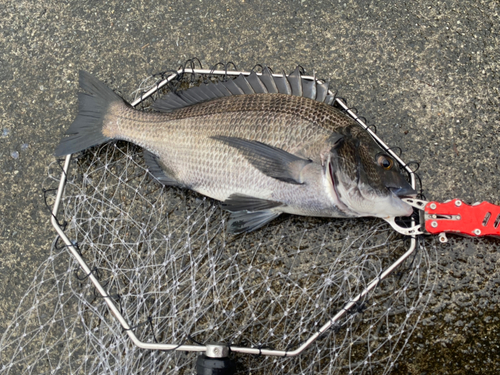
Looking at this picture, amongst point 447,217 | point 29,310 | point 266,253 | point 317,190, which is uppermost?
point 317,190

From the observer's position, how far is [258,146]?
65.6 inches

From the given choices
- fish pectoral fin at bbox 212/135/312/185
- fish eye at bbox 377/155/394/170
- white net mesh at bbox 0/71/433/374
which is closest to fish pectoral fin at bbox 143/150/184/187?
white net mesh at bbox 0/71/433/374

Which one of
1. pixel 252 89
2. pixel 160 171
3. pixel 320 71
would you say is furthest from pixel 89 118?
pixel 320 71

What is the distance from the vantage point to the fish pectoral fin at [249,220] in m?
1.78

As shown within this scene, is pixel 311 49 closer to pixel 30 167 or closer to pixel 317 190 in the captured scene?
pixel 317 190

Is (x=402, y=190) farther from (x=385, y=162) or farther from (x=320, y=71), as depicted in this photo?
(x=320, y=71)

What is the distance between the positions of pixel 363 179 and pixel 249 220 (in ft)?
1.92

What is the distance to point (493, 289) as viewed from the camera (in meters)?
1.82

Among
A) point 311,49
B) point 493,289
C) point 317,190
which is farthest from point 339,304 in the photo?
point 311,49

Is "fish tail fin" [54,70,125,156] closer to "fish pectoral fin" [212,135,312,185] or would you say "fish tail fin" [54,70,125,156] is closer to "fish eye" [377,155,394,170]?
"fish pectoral fin" [212,135,312,185]

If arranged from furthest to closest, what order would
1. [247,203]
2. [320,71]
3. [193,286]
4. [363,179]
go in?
[320,71] → [193,286] → [247,203] → [363,179]

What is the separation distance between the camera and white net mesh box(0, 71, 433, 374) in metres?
1.79

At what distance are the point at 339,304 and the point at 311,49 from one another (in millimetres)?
1508

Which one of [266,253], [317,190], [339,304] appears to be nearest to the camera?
[317,190]
